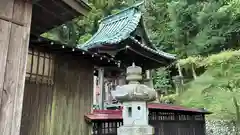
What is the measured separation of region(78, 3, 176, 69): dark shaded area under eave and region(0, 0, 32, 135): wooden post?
4.68 metres

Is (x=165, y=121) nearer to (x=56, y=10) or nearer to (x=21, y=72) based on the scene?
(x=56, y=10)

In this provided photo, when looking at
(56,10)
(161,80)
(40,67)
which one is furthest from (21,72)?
(161,80)

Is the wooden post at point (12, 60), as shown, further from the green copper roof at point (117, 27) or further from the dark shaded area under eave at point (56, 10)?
the green copper roof at point (117, 27)

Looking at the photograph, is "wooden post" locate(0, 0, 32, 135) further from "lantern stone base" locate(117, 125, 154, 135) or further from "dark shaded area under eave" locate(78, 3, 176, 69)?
"dark shaded area under eave" locate(78, 3, 176, 69)

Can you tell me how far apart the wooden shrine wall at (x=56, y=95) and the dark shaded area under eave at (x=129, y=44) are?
1.36 meters

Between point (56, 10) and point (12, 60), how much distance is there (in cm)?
145

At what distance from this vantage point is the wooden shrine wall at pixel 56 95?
5.86m

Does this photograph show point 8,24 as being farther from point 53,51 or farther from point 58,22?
point 53,51

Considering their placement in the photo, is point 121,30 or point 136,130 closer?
point 136,130

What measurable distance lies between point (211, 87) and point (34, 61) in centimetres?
941

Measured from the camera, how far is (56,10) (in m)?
4.40

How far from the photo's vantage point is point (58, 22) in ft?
16.5

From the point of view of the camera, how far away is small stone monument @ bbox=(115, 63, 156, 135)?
210 inches

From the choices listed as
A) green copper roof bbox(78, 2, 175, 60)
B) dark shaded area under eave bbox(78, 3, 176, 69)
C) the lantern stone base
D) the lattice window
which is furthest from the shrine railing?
green copper roof bbox(78, 2, 175, 60)
